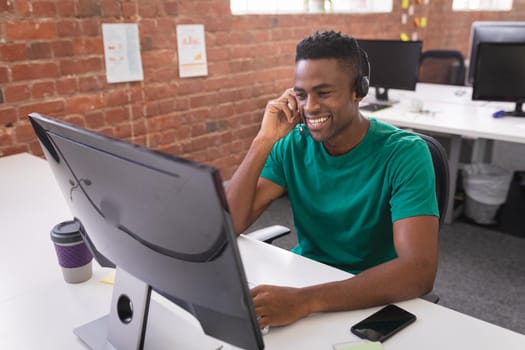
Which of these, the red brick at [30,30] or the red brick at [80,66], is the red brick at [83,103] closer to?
the red brick at [80,66]

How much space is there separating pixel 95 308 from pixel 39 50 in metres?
1.67

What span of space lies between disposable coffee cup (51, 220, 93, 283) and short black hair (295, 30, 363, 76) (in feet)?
2.55

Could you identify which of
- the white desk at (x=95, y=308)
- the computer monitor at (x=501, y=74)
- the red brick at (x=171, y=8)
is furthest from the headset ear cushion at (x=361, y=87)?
the computer monitor at (x=501, y=74)

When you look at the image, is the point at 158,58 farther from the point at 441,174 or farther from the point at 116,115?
the point at 441,174

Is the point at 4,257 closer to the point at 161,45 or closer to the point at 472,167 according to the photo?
the point at 161,45

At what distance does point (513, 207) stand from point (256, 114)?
1.94 m

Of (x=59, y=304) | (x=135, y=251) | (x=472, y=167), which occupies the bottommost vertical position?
(x=472, y=167)

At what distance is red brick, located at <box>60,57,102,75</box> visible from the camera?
2.46 m

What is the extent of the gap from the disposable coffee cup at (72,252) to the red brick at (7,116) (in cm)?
135

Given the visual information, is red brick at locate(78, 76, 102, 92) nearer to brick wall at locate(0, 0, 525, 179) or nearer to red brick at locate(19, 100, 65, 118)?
brick wall at locate(0, 0, 525, 179)

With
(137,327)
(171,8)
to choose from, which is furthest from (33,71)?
(137,327)

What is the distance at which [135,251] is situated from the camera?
806 millimetres

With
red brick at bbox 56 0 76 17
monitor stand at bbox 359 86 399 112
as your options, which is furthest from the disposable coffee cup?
monitor stand at bbox 359 86 399 112

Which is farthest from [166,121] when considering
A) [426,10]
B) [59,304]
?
[426,10]
